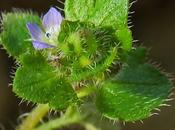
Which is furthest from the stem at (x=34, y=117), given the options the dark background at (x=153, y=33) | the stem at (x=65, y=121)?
the dark background at (x=153, y=33)

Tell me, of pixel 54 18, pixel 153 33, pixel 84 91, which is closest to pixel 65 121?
pixel 84 91

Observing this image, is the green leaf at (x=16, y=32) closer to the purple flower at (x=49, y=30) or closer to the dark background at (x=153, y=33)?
the purple flower at (x=49, y=30)

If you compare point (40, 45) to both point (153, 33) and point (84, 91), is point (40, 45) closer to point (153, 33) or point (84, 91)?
point (84, 91)

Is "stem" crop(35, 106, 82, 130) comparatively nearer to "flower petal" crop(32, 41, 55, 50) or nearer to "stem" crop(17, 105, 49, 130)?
"stem" crop(17, 105, 49, 130)

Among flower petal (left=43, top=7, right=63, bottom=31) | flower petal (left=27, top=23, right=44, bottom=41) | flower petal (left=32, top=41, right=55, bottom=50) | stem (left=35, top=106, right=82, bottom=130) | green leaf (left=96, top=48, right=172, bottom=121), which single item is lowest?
stem (left=35, top=106, right=82, bottom=130)

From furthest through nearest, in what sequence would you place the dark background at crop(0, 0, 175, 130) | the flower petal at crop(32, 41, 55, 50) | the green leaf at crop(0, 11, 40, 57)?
the dark background at crop(0, 0, 175, 130) → the green leaf at crop(0, 11, 40, 57) → the flower petal at crop(32, 41, 55, 50)

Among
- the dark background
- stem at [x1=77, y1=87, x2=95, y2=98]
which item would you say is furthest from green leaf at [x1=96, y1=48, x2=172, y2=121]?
the dark background

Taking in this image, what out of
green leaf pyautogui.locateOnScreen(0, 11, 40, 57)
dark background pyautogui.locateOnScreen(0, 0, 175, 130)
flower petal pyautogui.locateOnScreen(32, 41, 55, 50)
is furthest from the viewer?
dark background pyautogui.locateOnScreen(0, 0, 175, 130)
